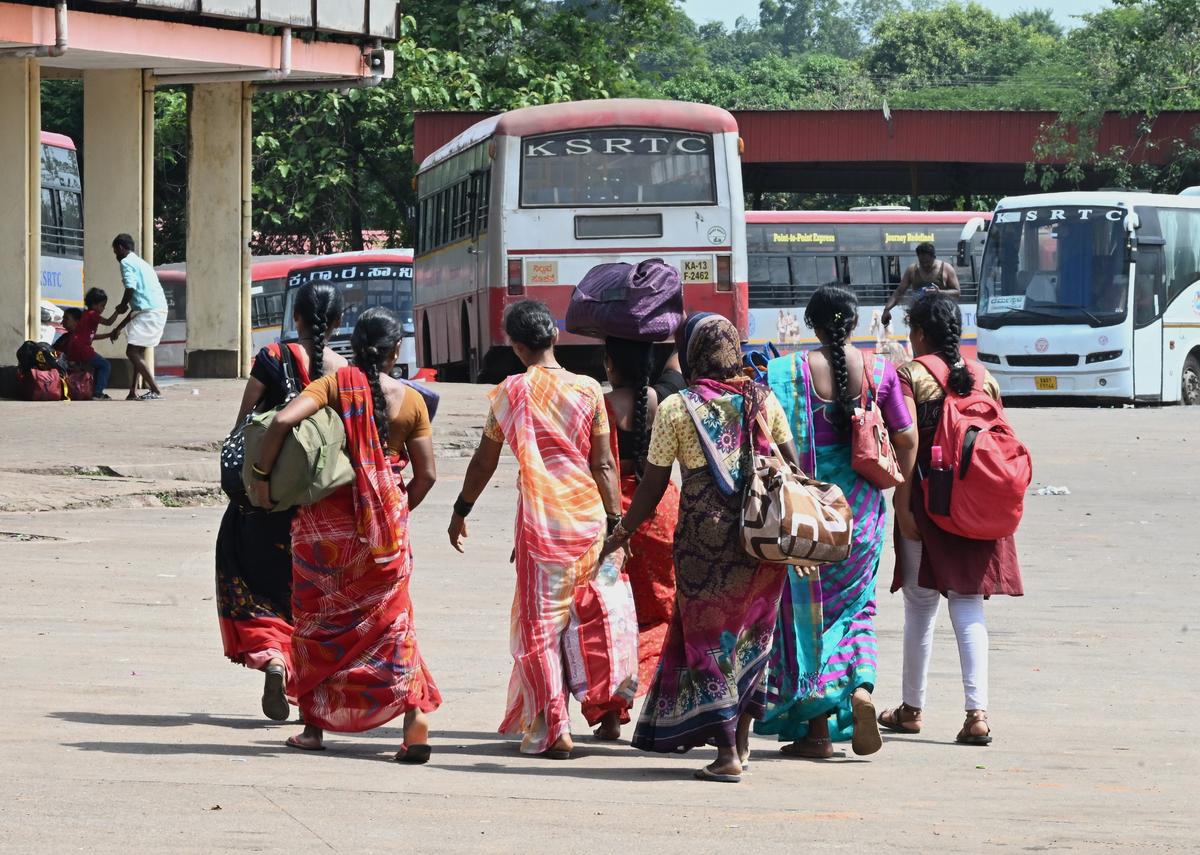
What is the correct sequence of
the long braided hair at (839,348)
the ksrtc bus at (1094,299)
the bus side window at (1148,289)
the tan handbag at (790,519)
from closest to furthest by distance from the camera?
the tan handbag at (790,519) < the long braided hair at (839,348) < the ksrtc bus at (1094,299) < the bus side window at (1148,289)

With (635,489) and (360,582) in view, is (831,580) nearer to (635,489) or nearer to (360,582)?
(635,489)

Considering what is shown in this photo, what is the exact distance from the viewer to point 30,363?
18.5 metres

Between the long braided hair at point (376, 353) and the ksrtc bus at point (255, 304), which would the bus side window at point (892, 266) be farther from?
the long braided hair at point (376, 353)

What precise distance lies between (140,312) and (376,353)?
1373cm

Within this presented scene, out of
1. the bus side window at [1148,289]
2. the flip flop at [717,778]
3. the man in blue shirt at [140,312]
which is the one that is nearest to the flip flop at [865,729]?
the flip flop at [717,778]

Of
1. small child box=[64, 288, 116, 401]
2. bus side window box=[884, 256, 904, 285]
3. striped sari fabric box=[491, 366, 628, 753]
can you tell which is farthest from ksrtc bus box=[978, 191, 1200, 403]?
striped sari fabric box=[491, 366, 628, 753]

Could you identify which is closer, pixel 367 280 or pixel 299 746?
pixel 299 746

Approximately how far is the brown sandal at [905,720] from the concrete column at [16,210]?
1406 centimetres

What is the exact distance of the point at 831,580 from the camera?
6.28 meters

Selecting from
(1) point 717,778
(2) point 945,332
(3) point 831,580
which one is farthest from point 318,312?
(2) point 945,332

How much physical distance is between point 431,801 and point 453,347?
65.6ft

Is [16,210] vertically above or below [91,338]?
above

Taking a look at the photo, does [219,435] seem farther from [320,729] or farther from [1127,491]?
[320,729]

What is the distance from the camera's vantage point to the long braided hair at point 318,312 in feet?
20.7
